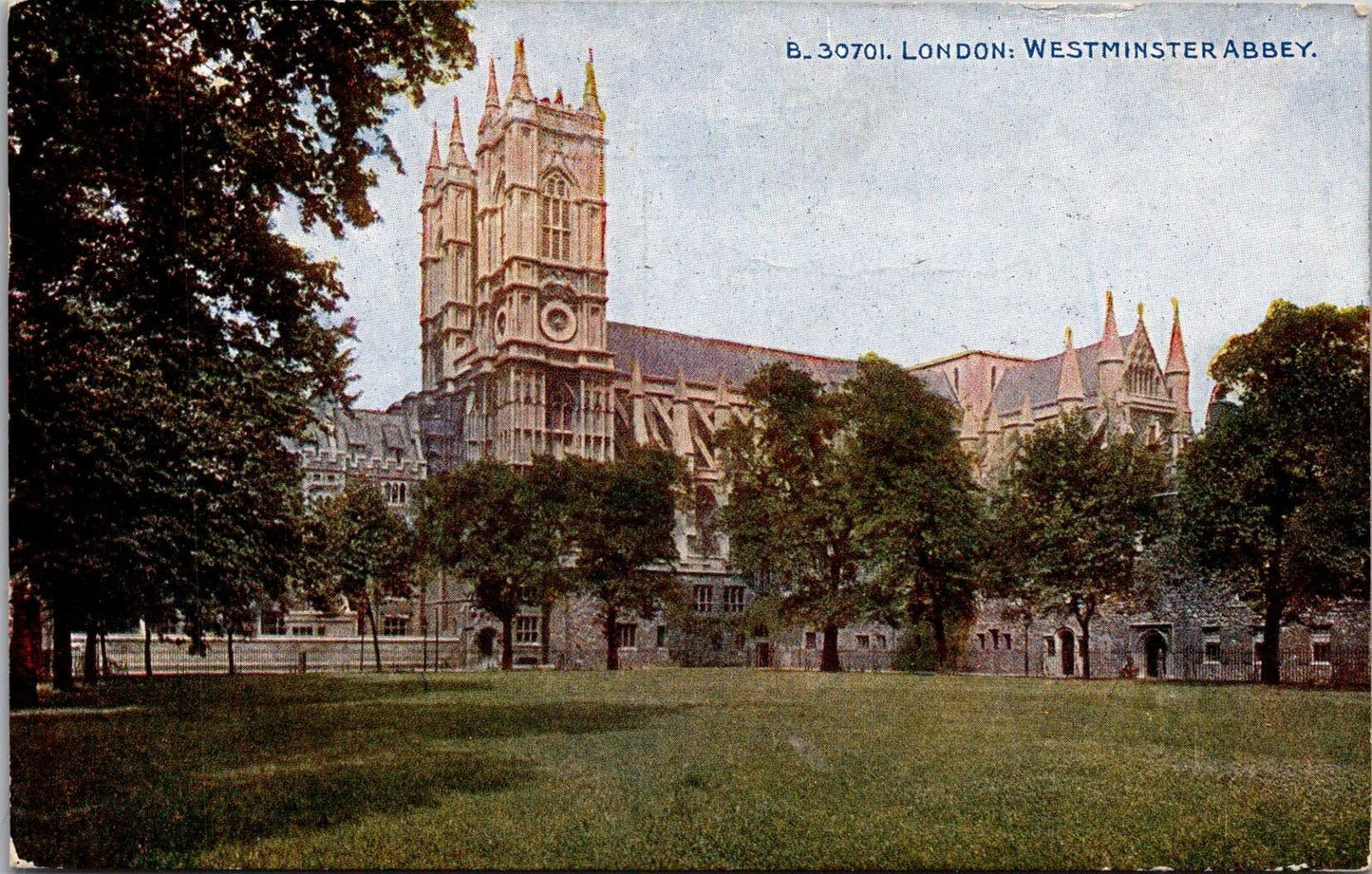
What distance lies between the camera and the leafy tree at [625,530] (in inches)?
297

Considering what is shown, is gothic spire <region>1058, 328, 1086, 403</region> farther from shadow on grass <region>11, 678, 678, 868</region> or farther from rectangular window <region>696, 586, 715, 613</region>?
shadow on grass <region>11, 678, 678, 868</region>

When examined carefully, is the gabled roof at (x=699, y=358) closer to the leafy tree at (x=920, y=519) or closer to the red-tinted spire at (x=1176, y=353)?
the leafy tree at (x=920, y=519)

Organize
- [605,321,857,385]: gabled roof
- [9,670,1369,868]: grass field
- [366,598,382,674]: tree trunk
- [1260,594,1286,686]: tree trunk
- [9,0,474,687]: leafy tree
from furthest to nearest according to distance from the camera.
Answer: [1260,594,1286,686]: tree trunk, [366,598,382,674]: tree trunk, [605,321,857,385]: gabled roof, [9,0,474,687]: leafy tree, [9,670,1369,868]: grass field

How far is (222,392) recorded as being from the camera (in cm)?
726

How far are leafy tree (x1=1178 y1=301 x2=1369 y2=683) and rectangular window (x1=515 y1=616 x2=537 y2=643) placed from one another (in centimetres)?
506

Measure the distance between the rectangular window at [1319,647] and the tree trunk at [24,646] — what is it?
890cm

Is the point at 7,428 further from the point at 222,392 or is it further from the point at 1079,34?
the point at 1079,34

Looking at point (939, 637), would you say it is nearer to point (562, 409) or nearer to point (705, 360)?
point (705, 360)

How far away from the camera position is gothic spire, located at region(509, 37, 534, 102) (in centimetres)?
702

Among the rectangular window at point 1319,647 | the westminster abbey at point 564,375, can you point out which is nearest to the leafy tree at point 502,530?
the westminster abbey at point 564,375

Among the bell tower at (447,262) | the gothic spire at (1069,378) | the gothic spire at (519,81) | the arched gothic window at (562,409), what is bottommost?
the arched gothic window at (562,409)

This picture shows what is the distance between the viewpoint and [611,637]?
7.81m

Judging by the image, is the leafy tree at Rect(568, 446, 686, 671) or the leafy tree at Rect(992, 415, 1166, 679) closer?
the leafy tree at Rect(568, 446, 686, 671)

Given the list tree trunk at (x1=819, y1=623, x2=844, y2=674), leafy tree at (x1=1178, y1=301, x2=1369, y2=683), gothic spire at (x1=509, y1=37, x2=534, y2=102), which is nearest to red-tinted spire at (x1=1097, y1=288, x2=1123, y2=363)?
leafy tree at (x1=1178, y1=301, x2=1369, y2=683)
